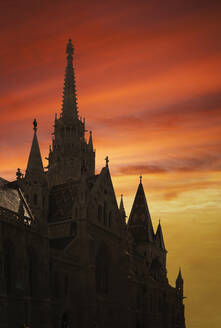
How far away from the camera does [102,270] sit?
207 feet

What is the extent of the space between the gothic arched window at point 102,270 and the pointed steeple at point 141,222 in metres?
25.8

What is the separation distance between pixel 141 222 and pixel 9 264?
1859 inches

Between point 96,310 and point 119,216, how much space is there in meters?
13.7

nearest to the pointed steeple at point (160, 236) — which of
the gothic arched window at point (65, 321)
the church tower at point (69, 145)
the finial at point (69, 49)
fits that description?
the church tower at point (69, 145)

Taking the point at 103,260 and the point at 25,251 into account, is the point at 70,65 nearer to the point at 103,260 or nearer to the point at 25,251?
the point at 103,260

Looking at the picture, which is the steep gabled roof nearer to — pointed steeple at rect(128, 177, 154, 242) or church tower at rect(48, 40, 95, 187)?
church tower at rect(48, 40, 95, 187)

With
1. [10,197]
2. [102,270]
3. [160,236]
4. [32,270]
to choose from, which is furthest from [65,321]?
[160,236]

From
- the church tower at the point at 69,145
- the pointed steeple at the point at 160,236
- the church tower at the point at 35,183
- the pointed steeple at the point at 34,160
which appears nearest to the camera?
the church tower at the point at 35,183

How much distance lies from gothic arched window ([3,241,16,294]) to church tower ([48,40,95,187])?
128 feet

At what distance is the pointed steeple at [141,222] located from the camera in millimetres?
89938

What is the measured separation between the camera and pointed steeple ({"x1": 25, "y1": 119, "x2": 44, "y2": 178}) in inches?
2500

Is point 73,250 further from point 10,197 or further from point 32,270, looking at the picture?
point 10,197

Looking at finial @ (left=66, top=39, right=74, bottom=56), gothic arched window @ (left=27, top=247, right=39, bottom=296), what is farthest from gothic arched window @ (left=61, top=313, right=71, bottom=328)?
finial @ (left=66, top=39, right=74, bottom=56)

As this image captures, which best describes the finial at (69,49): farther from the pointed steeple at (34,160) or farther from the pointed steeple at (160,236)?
the pointed steeple at (160,236)
